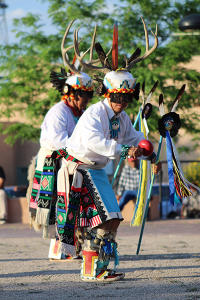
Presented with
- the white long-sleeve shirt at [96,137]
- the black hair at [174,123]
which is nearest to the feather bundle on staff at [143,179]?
the black hair at [174,123]

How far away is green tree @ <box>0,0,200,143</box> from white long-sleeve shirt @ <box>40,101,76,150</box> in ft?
21.3

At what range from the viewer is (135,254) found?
24.6 feet

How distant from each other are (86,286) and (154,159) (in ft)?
4.29

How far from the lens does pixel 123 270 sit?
20.5ft

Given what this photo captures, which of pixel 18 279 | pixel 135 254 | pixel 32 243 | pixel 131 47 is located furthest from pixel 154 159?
pixel 131 47

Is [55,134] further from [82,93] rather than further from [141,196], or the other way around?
[141,196]

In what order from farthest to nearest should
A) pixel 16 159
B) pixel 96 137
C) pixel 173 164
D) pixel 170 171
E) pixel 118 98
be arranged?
pixel 16 159 → pixel 173 164 → pixel 170 171 → pixel 118 98 → pixel 96 137

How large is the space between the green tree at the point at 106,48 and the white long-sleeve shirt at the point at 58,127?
6.49m

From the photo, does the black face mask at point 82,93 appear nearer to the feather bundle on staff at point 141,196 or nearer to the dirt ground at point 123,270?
the feather bundle on staff at point 141,196

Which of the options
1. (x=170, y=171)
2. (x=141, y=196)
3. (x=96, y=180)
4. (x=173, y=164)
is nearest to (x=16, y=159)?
(x=141, y=196)

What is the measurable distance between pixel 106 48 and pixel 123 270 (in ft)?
25.4

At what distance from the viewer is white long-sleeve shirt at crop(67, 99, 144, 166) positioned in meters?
5.21

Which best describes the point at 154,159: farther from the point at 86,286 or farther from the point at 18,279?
the point at 18,279

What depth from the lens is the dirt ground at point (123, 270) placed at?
4.94m
